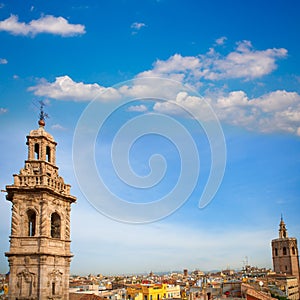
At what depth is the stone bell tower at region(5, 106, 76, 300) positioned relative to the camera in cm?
A: 2100

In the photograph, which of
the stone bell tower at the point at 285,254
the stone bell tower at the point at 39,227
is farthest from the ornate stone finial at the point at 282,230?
the stone bell tower at the point at 39,227

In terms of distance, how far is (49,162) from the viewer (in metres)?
23.2

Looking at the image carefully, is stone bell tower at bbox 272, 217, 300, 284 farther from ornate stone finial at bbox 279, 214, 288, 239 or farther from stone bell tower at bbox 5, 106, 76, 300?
stone bell tower at bbox 5, 106, 76, 300

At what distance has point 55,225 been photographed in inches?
916

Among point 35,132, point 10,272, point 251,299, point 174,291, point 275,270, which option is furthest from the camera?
point 275,270

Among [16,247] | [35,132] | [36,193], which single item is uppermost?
[35,132]

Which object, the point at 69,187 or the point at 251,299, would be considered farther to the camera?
the point at 251,299

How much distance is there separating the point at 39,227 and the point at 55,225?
1.91 m

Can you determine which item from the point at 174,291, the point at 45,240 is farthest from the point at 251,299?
the point at 45,240

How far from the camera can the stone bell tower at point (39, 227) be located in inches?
827

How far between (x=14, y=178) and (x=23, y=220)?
204 cm

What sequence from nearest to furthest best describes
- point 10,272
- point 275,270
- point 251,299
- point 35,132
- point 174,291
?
point 10,272, point 35,132, point 251,299, point 174,291, point 275,270

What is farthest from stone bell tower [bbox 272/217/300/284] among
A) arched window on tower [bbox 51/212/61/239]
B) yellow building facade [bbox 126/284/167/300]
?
arched window on tower [bbox 51/212/61/239]

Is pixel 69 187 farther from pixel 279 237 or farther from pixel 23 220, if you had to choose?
pixel 279 237
